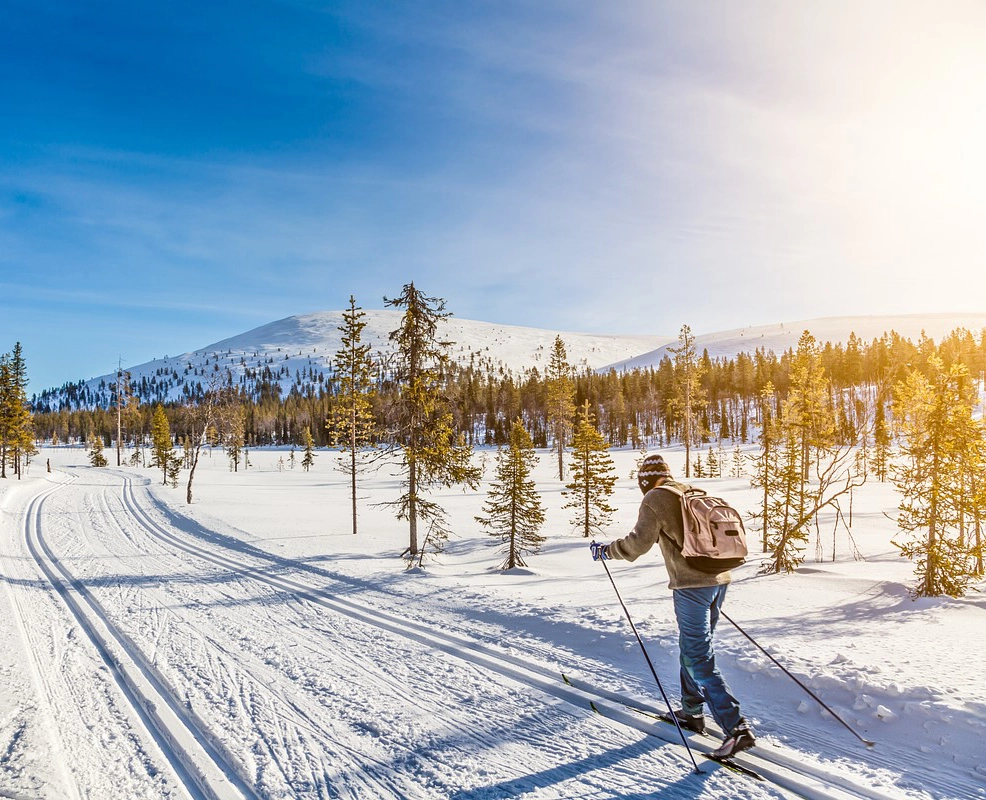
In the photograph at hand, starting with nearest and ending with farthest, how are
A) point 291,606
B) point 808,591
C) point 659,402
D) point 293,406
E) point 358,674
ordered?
point 358,674
point 291,606
point 808,591
point 659,402
point 293,406

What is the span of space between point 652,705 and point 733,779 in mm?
1254

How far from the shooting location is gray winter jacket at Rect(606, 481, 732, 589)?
4.65m

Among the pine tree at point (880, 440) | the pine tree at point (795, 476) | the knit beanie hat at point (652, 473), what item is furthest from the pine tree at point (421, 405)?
the knit beanie hat at point (652, 473)

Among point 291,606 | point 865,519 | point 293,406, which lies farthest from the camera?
point 293,406

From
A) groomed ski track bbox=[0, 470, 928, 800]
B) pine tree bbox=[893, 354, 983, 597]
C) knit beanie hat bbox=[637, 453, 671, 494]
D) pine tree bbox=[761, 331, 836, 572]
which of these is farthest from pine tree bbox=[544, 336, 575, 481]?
knit beanie hat bbox=[637, 453, 671, 494]

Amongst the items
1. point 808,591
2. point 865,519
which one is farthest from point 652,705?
point 865,519

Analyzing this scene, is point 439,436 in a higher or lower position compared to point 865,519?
higher

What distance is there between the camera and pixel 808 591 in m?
11.9

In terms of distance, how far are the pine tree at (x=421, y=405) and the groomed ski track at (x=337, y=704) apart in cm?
686

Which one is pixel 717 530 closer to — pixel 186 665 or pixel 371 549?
pixel 186 665

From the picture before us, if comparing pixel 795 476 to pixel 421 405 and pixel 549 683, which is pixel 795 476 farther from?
pixel 549 683

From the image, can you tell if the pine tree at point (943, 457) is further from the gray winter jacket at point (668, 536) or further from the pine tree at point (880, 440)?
the gray winter jacket at point (668, 536)

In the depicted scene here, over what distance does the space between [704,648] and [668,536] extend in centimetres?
106

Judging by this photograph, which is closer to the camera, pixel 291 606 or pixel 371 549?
pixel 291 606
